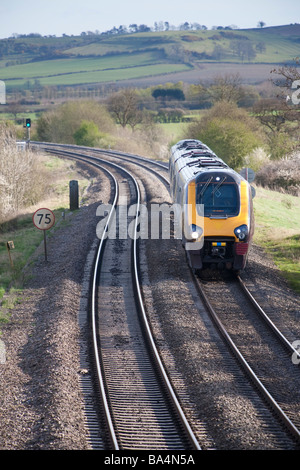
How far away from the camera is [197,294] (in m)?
15.4

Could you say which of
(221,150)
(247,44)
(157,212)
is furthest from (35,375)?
(247,44)

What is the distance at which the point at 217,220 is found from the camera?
15766mm

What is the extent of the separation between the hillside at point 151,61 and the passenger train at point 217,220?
12530 cm

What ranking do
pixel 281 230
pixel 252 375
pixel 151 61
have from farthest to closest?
pixel 151 61 < pixel 281 230 < pixel 252 375

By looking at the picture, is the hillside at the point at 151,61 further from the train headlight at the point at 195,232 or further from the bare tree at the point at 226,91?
the train headlight at the point at 195,232

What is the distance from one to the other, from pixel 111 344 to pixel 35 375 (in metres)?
2.05

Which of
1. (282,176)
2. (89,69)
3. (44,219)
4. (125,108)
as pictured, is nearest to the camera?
(44,219)

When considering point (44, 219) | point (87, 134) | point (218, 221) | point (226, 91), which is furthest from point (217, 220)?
point (226, 91)

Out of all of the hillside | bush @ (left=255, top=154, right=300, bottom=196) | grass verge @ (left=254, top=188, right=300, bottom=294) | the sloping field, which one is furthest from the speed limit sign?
the sloping field

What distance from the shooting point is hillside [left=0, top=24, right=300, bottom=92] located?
151375mm

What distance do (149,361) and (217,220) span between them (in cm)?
577

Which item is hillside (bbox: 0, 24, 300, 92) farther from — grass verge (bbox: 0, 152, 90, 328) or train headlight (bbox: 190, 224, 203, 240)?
train headlight (bbox: 190, 224, 203, 240)

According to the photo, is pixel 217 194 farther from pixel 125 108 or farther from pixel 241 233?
pixel 125 108

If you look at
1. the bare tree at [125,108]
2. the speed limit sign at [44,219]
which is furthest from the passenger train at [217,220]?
the bare tree at [125,108]
